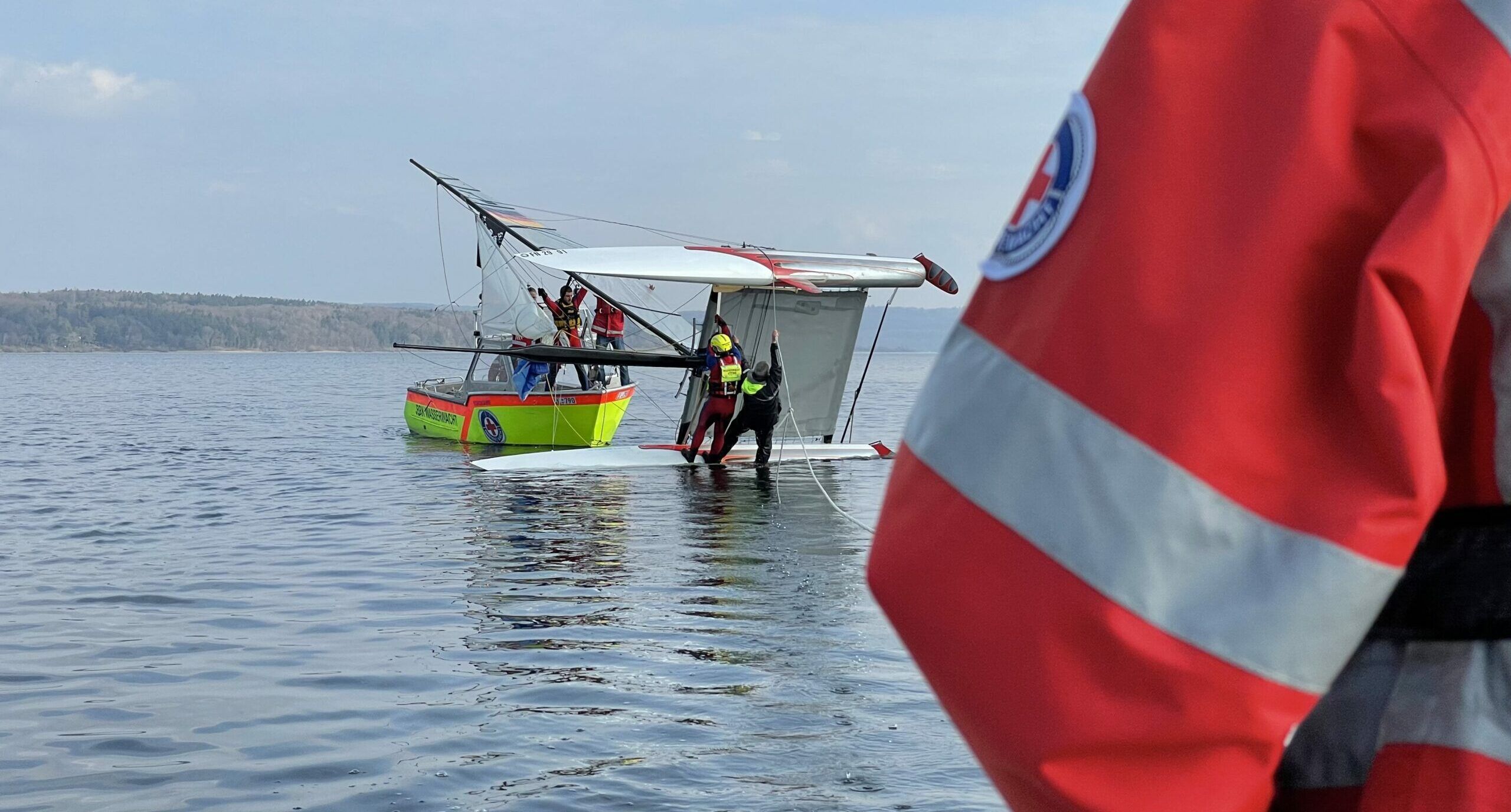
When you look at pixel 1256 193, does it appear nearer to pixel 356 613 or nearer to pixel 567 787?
pixel 567 787

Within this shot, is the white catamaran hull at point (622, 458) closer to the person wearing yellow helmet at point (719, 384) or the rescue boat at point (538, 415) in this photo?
the person wearing yellow helmet at point (719, 384)

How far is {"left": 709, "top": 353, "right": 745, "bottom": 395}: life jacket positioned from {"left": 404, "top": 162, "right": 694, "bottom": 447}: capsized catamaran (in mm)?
811

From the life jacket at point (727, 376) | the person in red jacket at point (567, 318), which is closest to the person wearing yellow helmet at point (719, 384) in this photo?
the life jacket at point (727, 376)

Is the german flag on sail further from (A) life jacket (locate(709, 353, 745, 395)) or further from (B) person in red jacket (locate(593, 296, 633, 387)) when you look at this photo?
(A) life jacket (locate(709, 353, 745, 395))

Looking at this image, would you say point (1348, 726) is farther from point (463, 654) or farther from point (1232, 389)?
point (463, 654)

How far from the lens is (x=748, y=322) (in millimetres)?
18906

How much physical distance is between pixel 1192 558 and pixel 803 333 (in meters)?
18.4

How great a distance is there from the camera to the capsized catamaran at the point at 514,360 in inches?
831

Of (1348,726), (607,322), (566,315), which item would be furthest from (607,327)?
(1348,726)

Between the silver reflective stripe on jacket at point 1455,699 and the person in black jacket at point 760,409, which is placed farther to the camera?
the person in black jacket at point 760,409

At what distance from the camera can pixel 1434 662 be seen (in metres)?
1.07

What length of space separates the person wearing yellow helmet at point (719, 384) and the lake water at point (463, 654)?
25.1 inches

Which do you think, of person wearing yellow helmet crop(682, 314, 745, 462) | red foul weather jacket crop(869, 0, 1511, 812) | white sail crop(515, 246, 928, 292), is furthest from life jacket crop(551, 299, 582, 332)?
red foul weather jacket crop(869, 0, 1511, 812)

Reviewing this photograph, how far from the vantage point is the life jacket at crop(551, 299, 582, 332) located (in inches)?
850
